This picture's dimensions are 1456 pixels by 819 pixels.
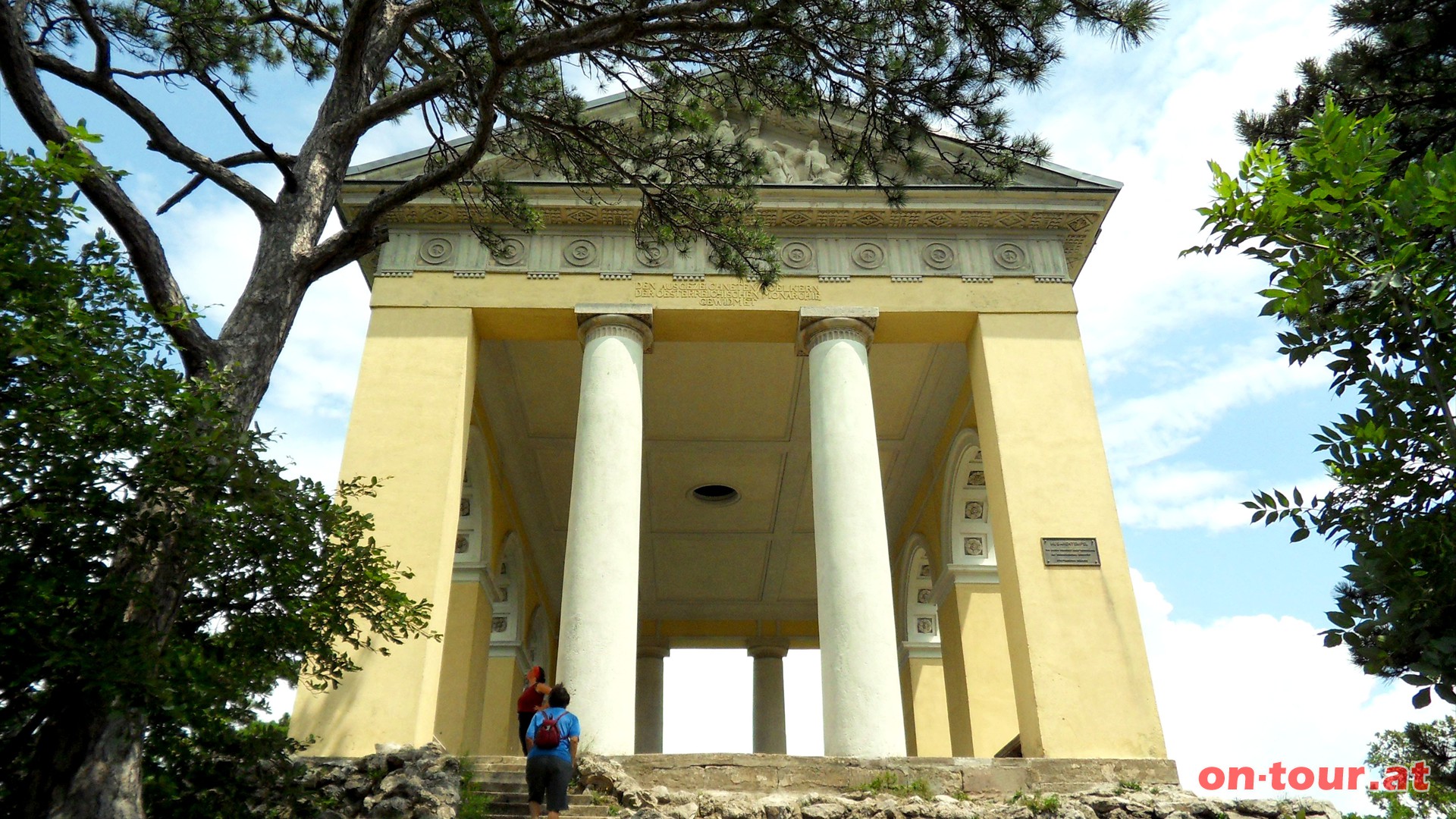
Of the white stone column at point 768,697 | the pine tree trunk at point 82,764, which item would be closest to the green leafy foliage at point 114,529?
the pine tree trunk at point 82,764

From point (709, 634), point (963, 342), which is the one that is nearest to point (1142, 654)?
point (963, 342)

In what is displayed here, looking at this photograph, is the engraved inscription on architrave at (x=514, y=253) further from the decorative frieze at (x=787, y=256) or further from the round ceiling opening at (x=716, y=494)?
the round ceiling opening at (x=716, y=494)

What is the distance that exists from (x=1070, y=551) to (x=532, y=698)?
208 inches

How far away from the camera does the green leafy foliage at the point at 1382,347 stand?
13.6 feet

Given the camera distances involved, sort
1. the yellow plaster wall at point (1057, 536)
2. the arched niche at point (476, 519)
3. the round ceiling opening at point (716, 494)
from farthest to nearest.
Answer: the round ceiling opening at point (716, 494), the arched niche at point (476, 519), the yellow plaster wall at point (1057, 536)

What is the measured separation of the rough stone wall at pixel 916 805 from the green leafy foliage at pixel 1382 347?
3.62 m

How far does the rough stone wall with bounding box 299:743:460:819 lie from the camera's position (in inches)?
286

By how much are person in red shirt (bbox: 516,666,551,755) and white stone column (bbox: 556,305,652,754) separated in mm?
441

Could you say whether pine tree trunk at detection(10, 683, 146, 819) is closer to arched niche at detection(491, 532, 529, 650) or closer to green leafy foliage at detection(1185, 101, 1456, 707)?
green leafy foliage at detection(1185, 101, 1456, 707)

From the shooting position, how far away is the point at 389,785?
7.54 metres

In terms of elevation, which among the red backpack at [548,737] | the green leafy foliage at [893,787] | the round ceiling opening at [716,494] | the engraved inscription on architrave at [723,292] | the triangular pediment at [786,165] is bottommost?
the green leafy foliage at [893,787]

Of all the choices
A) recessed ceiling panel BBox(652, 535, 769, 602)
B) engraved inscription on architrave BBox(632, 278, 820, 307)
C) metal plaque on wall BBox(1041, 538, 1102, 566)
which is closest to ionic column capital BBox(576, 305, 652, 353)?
engraved inscription on architrave BBox(632, 278, 820, 307)

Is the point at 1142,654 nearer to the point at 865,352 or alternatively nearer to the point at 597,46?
the point at 865,352

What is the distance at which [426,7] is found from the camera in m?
A: 7.52
